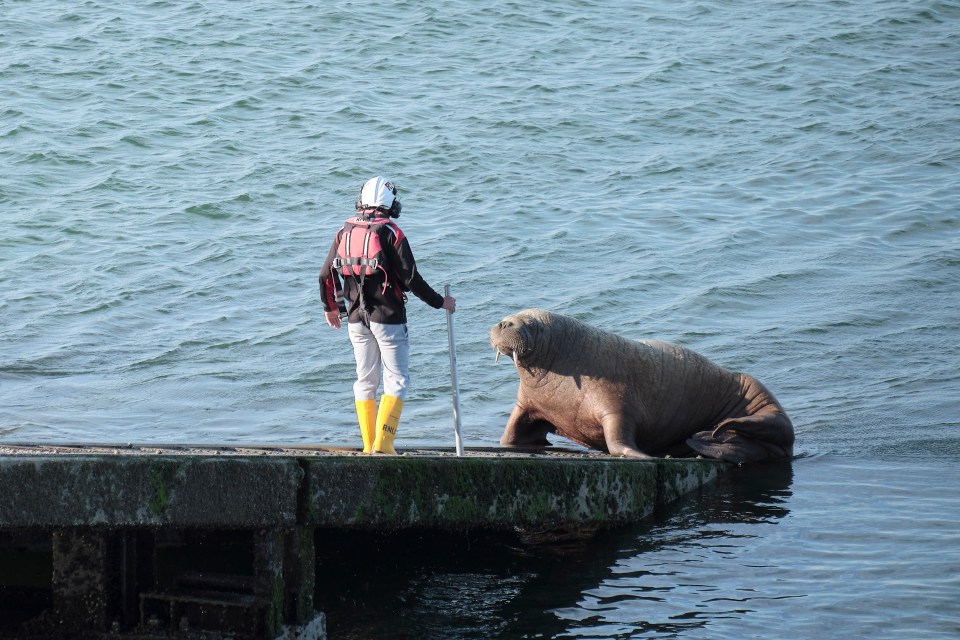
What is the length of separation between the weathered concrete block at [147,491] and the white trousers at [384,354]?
2.54 metres

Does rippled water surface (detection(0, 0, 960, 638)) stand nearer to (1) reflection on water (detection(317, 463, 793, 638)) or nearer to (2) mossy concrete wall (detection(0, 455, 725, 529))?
(1) reflection on water (detection(317, 463, 793, 638))

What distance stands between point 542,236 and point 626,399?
9732mm

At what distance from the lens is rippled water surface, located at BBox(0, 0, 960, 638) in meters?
8.09

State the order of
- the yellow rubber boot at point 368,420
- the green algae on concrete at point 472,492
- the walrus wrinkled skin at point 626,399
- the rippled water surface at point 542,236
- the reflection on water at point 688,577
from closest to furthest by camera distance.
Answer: the green algae on concrete at point 472,492 → the reflection on water at point 688,577 → the rippled water surface at point 542,236 → the yellow rubber boot at point 368,420 → the walrus wrinkled skin at point 626,399

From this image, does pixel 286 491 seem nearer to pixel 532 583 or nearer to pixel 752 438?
pixel 532 583

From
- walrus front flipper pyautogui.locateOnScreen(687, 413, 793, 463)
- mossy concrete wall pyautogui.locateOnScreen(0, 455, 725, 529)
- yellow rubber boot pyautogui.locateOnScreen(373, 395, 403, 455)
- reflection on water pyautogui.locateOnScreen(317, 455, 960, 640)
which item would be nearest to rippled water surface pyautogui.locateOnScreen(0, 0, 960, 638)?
reflection on water pyautogui.locateOnScreen(317, 455, 960, 640)

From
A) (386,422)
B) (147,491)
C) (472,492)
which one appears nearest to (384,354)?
(386,422)

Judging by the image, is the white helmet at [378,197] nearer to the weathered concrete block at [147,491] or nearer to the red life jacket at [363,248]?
the red life jacket at [363,248]

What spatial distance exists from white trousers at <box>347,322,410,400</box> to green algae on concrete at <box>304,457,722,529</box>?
4.54ft

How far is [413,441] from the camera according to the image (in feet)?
38.1

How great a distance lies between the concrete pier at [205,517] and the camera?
5.51m

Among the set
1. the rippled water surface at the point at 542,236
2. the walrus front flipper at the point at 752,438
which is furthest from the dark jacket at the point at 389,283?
the walrus front flipper at the point at 752,438

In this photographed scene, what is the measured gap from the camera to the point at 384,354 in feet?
27.6

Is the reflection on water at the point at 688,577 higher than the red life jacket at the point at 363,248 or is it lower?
lower
